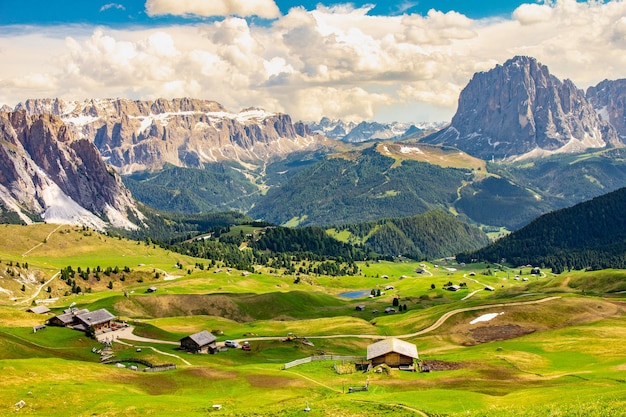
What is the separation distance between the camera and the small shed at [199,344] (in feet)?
424

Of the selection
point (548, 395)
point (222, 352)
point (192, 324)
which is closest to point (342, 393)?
point (548, 395)

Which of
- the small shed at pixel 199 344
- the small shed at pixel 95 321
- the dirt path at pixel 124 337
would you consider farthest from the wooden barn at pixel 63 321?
the small shed at pixel 199 344

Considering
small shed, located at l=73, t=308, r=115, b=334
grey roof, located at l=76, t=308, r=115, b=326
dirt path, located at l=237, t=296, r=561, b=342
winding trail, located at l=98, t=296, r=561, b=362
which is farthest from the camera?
dirt path, located at l=237, t=296, r=561, b=342

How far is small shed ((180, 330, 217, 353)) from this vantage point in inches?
5084

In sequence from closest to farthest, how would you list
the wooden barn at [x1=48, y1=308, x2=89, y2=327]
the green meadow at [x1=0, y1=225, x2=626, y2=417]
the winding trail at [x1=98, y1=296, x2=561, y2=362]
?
the green meadow at [x1=0, y1=225, x2=626, y2=417], the winding trail at [x1=98, y1=296, x2=561, y2=362], the wooden barn at [x1=48, y1=308, x2=89, y2=327]

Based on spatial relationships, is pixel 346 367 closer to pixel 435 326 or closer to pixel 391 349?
pixel 391 349

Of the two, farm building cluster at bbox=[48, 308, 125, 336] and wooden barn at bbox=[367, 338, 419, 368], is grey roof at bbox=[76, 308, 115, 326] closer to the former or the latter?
farm building cluster at bbox=[48, 308, 125, 336]

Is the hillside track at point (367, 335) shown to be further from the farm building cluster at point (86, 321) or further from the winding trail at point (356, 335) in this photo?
the farm building cluster at point (86, 321)

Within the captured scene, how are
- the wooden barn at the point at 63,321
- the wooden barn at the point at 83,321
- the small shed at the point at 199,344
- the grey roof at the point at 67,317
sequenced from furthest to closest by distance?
the grey roof at the point at 67,317 → the wooden barn at the point at 63,321 → the wooden barn at the point at 83,321 → the small shed at the point at 199,344

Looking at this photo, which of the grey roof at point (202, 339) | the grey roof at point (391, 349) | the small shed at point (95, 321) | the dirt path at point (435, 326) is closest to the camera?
the grey roof at point (391, 349)

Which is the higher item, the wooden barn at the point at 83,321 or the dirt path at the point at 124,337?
the wooden barn at the point at 83,321

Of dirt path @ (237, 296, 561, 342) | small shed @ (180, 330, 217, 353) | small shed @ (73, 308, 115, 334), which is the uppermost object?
small shed @ (73, 308, 115, 334)

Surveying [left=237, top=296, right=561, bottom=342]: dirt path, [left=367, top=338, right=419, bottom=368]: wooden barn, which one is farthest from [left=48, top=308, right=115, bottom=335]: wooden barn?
[left=367, top=338, right=419, bottom=368]: wooden barn

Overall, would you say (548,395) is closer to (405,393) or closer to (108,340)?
(405,393)
